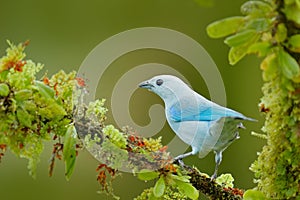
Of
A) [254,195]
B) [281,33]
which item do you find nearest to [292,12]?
[281,33]

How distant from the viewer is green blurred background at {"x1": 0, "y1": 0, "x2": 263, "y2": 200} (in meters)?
2.15

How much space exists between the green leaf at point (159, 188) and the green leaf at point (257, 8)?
21cm

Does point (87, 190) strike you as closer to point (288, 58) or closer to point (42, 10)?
point (42, 10)

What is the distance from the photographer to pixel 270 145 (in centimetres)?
50

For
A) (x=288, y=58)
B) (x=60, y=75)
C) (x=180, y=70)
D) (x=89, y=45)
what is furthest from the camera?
(x=89, y=45)

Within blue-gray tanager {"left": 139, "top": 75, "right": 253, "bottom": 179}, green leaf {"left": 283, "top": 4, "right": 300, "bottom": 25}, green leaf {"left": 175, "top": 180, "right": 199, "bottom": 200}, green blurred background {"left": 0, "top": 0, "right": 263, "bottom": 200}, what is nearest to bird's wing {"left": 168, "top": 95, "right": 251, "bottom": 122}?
blue-gray tanager {"left": 139, "top": 75, "right": 253, "bottom": 179}

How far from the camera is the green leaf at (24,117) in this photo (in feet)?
1.64

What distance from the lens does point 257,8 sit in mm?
431

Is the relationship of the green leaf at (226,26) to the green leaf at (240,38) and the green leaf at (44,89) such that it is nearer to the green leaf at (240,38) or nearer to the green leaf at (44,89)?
the green leaf at (240,38)

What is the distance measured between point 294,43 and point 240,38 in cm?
5

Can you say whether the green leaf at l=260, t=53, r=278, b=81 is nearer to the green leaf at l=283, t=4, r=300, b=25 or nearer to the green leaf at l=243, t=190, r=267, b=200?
the green leaf at l=283, t=4, r=300, b=25

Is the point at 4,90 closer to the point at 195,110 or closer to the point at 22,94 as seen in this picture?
the point at 22,94

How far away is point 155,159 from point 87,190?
171cm

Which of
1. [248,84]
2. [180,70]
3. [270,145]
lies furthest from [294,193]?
[248,84]
